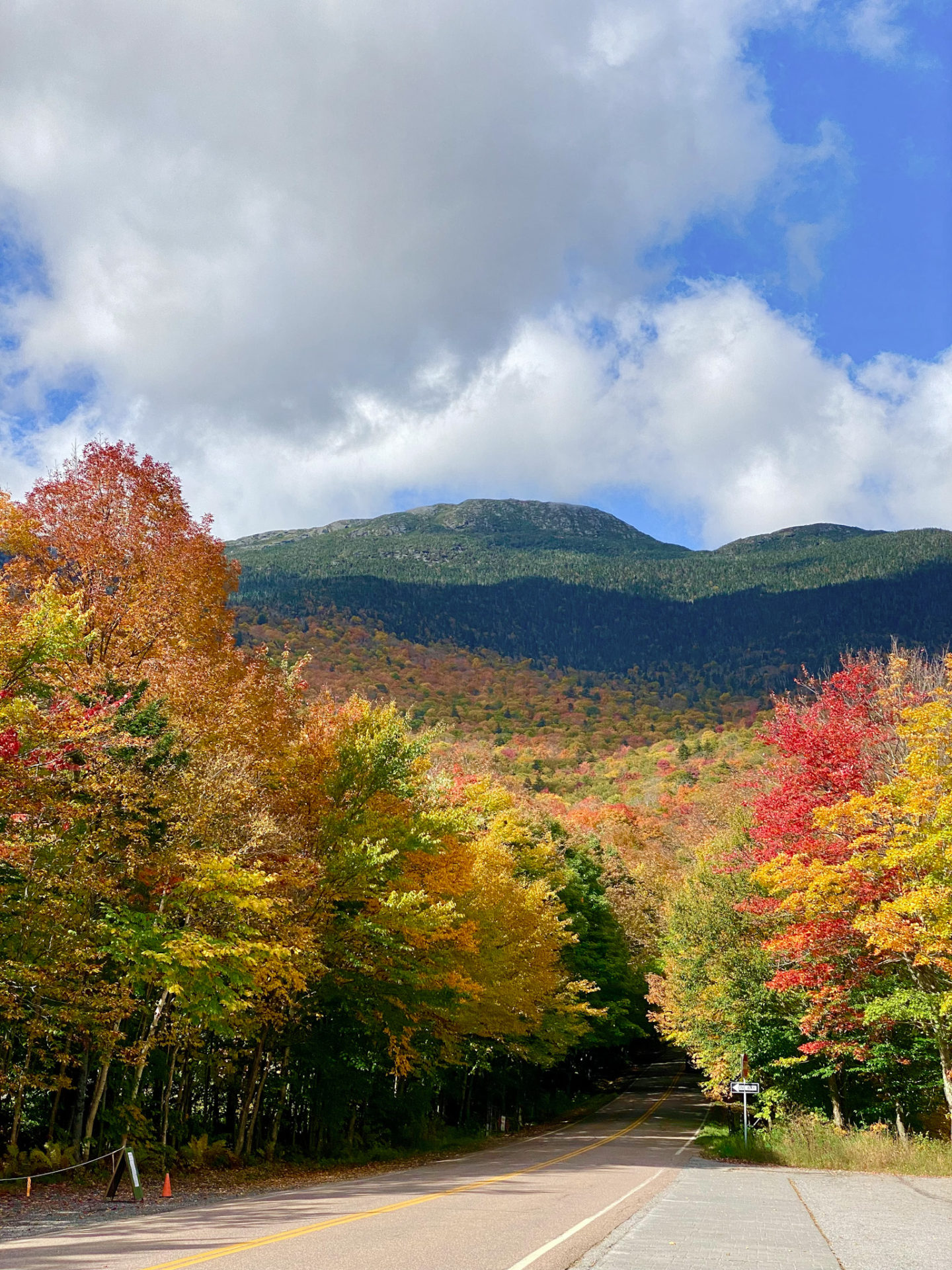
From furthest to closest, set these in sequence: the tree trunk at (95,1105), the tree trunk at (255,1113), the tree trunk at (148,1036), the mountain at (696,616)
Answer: the mountain at (696,616)
the tree trunk at (255,1113)
the tree trunk at (148,1036)
the tree trunk at (95,1105)

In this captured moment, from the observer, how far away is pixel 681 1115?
146ft

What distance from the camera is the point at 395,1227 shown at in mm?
11320

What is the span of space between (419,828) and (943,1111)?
1995 cm

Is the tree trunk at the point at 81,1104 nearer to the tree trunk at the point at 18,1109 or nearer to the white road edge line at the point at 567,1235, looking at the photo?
the tree trunk at the point at 18,1109

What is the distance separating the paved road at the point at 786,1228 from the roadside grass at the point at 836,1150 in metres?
2.41

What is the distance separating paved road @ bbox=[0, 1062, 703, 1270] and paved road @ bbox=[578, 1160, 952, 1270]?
615 millimetres

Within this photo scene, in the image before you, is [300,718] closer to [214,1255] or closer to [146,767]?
[146,767]

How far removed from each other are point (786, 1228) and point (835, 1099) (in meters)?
22.0

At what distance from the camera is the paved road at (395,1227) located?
350 inches

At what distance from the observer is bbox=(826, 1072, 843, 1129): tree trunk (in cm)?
2990

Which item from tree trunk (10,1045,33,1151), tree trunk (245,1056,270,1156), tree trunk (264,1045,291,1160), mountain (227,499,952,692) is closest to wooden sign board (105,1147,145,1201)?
tree trunk (10,1045,33,1151)

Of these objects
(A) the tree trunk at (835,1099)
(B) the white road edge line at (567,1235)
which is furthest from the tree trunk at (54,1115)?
(A) the tree trunk at (835,1099)

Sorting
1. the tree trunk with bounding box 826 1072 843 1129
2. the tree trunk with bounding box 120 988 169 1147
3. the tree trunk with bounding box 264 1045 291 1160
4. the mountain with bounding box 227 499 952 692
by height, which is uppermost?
the mountain with bounding box 227 499 952 692

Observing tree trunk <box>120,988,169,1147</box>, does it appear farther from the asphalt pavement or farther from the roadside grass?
the roadside grass
